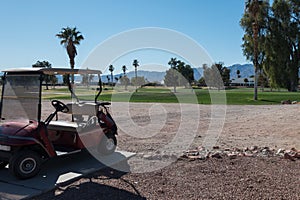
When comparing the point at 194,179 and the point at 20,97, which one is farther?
the point at 20,97

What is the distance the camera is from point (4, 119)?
5750 millimetres

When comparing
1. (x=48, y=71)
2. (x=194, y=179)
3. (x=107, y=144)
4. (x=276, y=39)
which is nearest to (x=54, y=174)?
(x=107, y=144)

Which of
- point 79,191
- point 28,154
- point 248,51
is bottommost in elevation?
point 79,191

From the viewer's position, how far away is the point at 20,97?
5508 mm

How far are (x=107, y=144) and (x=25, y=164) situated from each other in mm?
1960

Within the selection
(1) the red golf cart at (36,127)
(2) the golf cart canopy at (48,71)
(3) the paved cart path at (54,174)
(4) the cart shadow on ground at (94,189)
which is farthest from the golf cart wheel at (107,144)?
(2) the golf cart canopy at (48,71)

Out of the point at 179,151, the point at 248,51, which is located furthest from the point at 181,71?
the point at 179,151

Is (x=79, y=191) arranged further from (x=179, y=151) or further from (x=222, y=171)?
(x=179, y=151)

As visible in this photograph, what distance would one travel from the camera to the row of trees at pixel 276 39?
41812 mm

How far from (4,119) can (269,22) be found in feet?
144

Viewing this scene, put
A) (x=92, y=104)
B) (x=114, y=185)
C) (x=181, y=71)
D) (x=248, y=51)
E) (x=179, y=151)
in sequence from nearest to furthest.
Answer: (x=114, y=185), (x=92, y=104), (x=179, y=151), (x=248, y=51), (x=181, y=71)

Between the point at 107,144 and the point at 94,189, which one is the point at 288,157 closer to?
the point at 107,144

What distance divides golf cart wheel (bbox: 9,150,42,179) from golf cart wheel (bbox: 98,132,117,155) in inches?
62.6

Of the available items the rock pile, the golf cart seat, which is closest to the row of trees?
the rock pile
